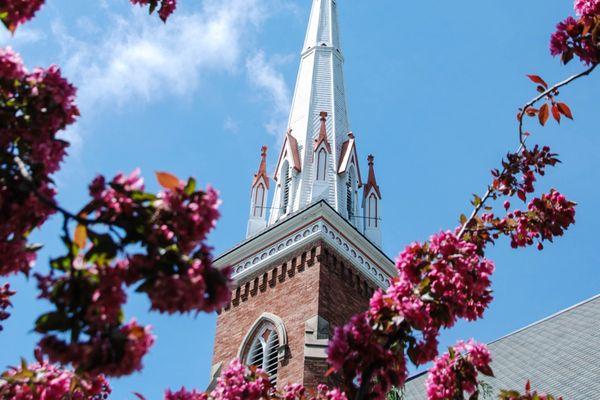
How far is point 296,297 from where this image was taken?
20.9 metres

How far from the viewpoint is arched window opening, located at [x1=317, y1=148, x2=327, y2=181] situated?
2416cm

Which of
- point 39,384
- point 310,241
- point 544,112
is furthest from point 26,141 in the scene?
point 310,241

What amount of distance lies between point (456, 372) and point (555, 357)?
14.6 meters

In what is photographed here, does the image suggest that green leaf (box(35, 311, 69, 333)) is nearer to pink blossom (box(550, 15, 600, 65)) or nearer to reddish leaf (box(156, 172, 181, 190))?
reddish leaf (box(156, 172, 181, 190))

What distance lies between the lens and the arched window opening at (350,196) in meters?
24.5

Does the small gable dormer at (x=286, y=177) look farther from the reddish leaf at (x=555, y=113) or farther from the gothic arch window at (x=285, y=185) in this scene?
the reddish leaf at (x=555, y=113)

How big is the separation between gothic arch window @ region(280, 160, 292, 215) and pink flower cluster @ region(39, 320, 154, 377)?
2057 centimetres

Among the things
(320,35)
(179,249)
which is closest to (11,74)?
(179,249)

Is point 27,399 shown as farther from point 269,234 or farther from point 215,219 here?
point 269,234

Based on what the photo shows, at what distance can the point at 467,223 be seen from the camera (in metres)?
6.48

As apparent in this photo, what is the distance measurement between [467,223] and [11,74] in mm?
3523

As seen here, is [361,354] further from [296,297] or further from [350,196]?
[350,196]

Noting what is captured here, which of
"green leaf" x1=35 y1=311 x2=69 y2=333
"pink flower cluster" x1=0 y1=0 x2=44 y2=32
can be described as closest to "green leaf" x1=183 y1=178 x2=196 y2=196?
"green leaf" x1=35 y1=311 x2=69 y2=333

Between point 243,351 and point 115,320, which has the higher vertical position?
point 243,351
